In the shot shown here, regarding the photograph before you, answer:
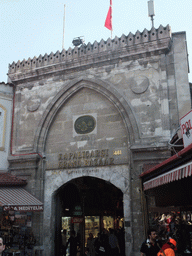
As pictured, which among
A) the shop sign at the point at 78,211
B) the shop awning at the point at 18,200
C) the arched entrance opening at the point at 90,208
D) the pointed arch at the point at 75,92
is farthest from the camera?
the shop sign at the point at 78,211

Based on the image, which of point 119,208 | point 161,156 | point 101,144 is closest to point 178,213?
point 161,156

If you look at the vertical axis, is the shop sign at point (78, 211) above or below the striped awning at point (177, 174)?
below

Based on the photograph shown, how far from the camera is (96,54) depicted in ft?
43.4

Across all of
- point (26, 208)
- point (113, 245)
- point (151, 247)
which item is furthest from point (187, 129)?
point (26, 208)

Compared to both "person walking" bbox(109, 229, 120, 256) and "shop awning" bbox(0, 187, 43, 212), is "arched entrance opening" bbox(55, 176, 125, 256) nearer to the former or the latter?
"shop awning" bbox(0, 187, 43, 212)

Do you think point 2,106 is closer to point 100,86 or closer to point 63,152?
point 63,152

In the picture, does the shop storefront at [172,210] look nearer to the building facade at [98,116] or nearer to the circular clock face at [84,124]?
the building facade at [98,116]

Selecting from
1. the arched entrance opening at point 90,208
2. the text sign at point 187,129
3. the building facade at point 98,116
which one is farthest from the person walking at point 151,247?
the arched entrance opening at point 90,208

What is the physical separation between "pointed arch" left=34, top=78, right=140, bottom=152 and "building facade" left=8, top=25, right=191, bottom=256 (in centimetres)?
4

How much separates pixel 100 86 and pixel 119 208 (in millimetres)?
6833

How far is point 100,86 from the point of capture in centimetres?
1307

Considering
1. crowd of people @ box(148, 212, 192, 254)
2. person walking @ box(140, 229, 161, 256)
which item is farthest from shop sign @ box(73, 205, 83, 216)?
person walking @ box(140, 229, 161, 256)

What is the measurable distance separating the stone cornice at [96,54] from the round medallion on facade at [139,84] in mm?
996

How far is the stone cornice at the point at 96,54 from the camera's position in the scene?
40.3ft
